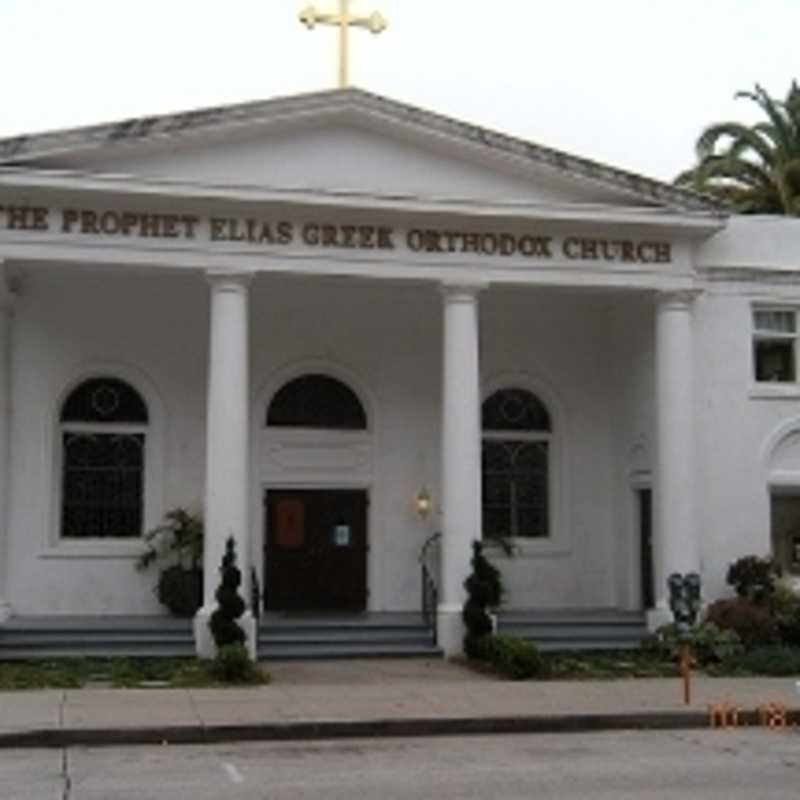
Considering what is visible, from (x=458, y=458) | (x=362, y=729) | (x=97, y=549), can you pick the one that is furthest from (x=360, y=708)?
(x=97, y=549)

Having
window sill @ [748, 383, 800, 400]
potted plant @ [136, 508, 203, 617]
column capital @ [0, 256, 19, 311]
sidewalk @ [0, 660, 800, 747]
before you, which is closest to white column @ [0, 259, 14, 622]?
column capital @ [0, 256, 19, 311]

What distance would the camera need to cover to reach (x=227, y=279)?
1995 cm

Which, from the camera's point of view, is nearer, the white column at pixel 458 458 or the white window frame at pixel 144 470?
the white column at pixel 458 458

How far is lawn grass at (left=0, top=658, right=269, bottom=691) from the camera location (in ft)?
54.6

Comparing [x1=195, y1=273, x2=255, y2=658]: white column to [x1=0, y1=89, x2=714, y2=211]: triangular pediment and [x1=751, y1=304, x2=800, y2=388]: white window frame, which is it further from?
[x1=751, y1=304, x2=800, y2=388]: white window frame

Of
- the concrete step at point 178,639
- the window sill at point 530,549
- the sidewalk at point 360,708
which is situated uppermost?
the window sill at point 530,549

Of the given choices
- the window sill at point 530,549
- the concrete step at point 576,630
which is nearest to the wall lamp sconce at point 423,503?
the window sill at point 530,549

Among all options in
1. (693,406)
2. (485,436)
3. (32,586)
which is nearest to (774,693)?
(693,406)

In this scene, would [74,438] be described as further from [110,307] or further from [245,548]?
[245,548]

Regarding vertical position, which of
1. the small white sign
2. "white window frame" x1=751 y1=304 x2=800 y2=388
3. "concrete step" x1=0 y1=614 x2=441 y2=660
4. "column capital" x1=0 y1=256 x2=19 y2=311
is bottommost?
"concrete step" x1=0 y1=614 x2=441 y2=660

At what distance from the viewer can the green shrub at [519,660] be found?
1766 centimetres

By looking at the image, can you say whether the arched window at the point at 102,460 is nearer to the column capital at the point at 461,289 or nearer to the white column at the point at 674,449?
the column capital at the point at 461,289

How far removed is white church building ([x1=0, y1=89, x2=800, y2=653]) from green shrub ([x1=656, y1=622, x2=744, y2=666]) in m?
1.42

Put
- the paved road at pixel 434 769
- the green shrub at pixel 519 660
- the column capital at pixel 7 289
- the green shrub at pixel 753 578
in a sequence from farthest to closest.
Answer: the green shrub at pixel 753 578, the column capital at pixel 7 289, the green shrub at pixel 519 660, the paved road at pixel 434 769
